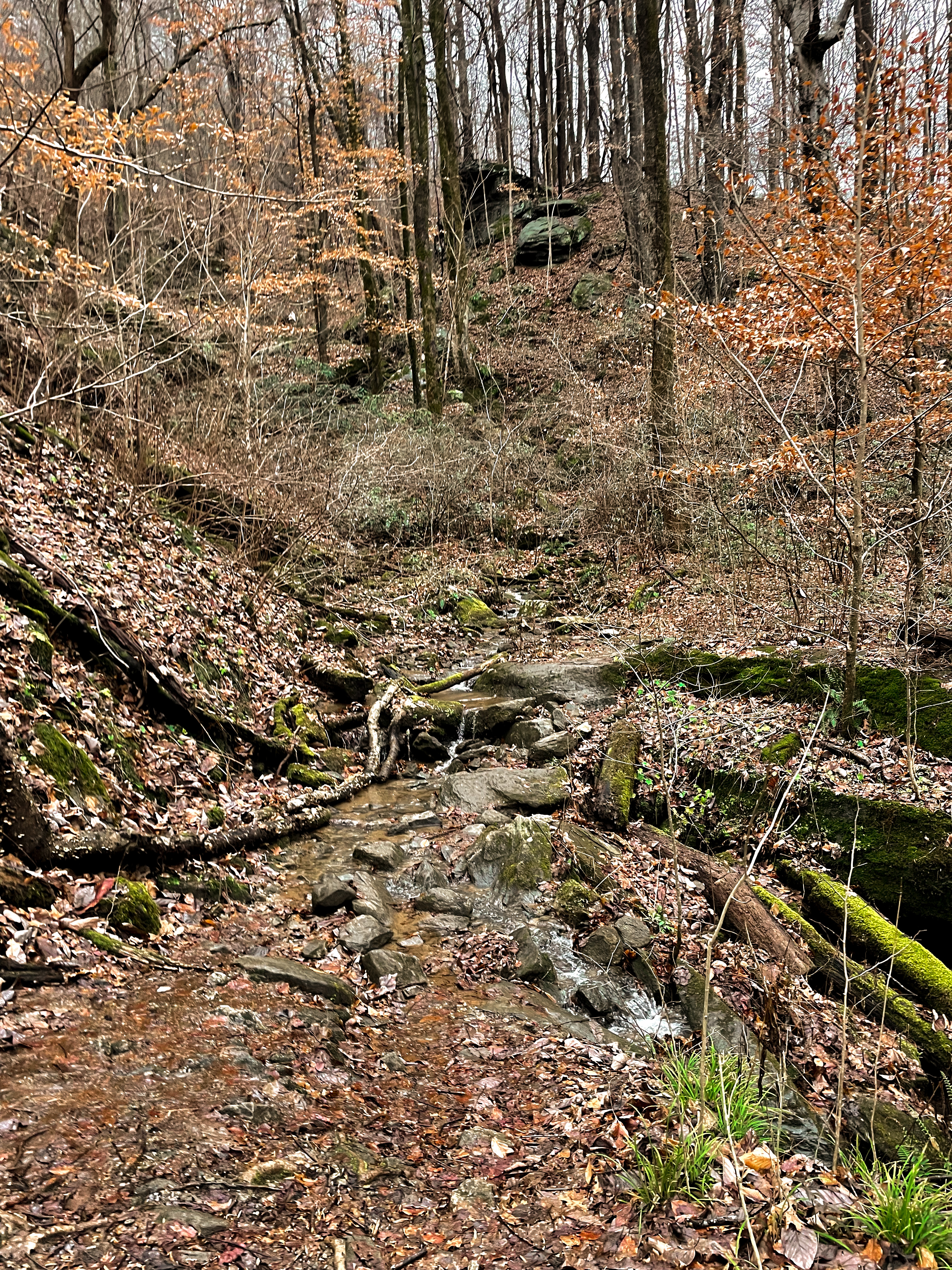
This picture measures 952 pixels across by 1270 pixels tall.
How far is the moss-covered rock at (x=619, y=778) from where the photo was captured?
24.9ft

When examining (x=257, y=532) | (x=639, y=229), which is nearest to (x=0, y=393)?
(x=257, y=532)

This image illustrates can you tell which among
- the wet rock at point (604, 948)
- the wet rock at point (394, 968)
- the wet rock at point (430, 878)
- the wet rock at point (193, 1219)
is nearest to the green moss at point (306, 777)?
the wet rock at point (430, 878)

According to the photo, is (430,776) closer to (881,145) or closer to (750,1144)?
(750,1144)

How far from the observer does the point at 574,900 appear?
20.7 ft

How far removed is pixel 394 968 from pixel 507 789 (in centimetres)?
316

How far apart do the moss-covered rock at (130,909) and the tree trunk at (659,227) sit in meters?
10.0

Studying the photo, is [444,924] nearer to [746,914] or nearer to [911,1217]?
[746,914]

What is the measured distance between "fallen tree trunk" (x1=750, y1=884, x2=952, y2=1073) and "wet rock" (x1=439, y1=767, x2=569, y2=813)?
260 centimetres

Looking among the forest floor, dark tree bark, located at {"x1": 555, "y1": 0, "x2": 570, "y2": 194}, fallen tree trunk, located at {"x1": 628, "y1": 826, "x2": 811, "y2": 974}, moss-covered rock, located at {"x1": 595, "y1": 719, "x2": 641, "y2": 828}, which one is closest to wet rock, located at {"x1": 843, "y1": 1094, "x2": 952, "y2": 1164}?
the forest floor

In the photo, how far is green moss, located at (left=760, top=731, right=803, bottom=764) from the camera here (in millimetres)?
7168

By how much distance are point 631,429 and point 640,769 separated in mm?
10065

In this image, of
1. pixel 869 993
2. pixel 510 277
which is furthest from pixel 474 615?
pixel 510 277

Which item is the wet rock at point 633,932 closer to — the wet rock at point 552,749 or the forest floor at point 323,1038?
the forest floor at point 323,1038

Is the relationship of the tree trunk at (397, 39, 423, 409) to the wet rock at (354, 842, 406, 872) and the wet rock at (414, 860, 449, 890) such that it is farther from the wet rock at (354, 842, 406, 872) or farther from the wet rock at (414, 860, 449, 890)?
the wet rock at (414, 860, 449, 890)
